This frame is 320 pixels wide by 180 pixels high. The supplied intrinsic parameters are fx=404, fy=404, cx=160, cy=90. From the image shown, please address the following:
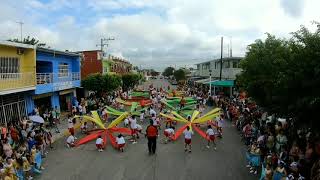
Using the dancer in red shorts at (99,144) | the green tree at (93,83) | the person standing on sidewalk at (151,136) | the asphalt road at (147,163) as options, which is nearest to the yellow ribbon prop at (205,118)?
the asphalt road at (147,163)

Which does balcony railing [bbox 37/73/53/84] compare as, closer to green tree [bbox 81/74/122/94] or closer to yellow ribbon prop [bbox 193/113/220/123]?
green tree [bbox 81/74/122/94]

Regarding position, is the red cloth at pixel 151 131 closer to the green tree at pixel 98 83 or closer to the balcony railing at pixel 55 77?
the balcony railing at pixel 55 77

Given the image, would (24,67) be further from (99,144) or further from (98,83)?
(98,83)

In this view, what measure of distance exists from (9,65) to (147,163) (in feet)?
43.6

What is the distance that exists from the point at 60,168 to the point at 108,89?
26173mm

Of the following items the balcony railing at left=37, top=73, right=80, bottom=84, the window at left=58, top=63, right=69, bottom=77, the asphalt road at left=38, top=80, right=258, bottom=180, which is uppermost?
the window at left=58, top=63, right=69, bottom=77

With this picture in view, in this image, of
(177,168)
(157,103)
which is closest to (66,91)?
(157,103)

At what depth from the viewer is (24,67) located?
2736cm

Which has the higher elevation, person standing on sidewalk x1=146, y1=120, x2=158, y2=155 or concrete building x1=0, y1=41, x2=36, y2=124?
concrete building x1=0, y1=41, x2=36, y2=124

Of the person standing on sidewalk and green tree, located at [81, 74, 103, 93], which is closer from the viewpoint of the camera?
the person standing on sidewalk

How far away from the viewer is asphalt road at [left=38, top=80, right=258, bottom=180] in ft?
49.4

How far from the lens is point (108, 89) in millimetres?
42281

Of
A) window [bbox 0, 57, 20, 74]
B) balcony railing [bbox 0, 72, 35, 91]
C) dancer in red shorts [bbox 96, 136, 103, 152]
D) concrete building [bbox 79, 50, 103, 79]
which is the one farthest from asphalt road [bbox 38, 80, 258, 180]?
concrete building [bbox 79, 50, 103, 79]

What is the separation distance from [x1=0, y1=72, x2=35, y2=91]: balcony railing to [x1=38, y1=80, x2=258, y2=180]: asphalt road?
5.31 m
